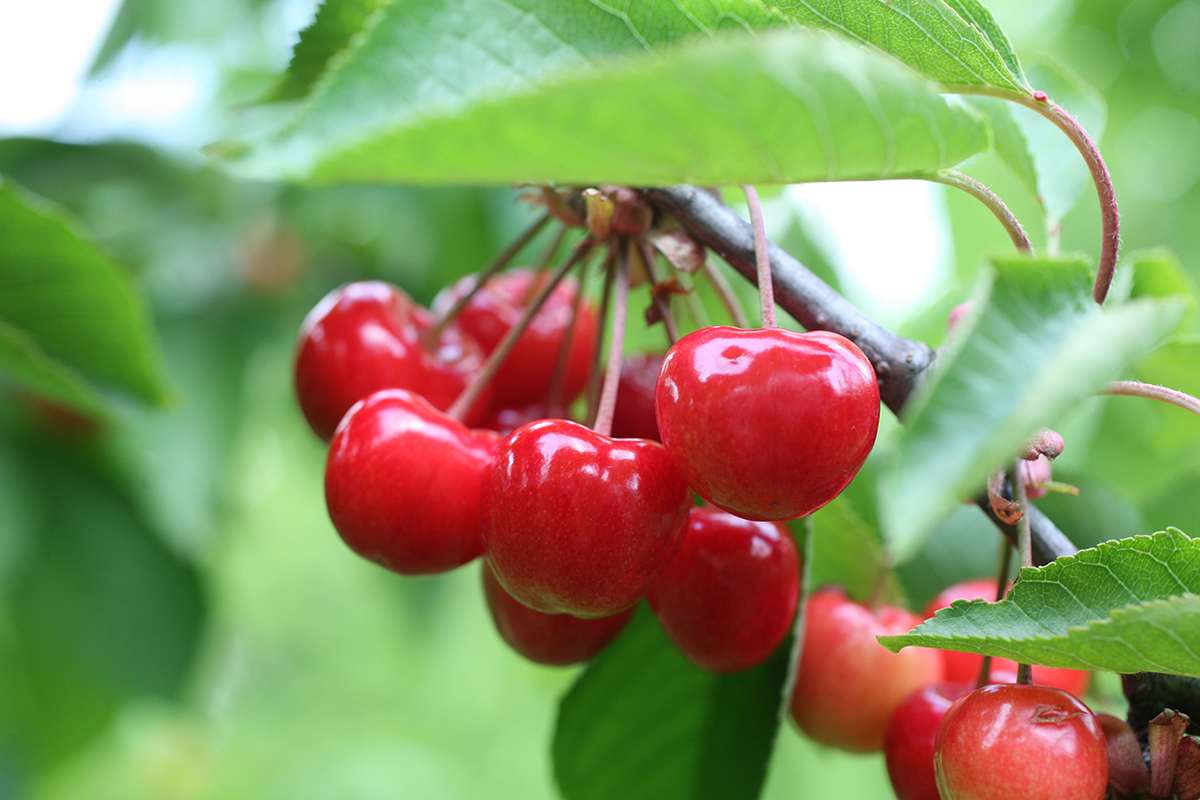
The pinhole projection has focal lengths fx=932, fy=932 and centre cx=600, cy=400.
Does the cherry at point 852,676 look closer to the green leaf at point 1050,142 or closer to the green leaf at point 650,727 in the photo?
the green leaf at point 650,727

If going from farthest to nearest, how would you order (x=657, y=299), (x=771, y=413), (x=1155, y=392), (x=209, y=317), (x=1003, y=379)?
1. (x=209, y=317)
2. (x=657, y=299)
3. (x=1155, y=392)
4. (x=771, y=413)
5. (x=1003, y=379)

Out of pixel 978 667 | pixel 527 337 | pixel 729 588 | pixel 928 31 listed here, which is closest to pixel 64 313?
pixel 527 337

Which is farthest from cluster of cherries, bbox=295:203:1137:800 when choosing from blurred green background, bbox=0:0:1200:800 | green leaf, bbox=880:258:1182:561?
blurred green background, bbox=0:0:1200:800

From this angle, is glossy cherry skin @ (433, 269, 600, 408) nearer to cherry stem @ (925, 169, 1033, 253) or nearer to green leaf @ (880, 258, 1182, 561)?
cherry stem @ (925, 169, 1033, 253)

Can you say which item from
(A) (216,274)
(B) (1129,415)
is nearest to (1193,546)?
(B) (1129,415)

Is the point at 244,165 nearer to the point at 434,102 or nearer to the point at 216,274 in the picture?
the point at 434,102

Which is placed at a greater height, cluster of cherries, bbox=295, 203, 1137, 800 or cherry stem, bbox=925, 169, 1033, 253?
cherry stem, bbox=925, 169, 1033, 253

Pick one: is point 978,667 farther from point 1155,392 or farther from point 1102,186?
point 1102,186
